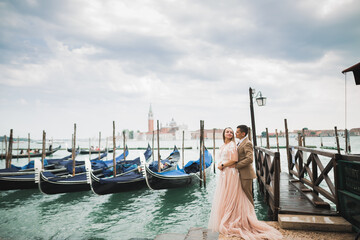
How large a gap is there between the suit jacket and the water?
2.93 meters

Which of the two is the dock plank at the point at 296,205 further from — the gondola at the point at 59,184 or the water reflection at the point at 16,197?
the water reflection at the point at 16,197

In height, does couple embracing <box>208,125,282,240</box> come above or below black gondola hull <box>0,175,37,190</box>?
above

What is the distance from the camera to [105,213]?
6.39 meters

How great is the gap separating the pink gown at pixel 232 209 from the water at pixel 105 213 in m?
2.56

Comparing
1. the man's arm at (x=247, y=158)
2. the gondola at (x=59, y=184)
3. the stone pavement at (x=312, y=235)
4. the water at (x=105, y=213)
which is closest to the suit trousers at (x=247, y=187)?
the man's arm at (x=247, y=158)

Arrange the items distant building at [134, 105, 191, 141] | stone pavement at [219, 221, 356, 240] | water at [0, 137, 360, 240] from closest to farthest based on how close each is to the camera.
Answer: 1. stone pavement at [219, 221, 356, 240]
2. water at [0, 137, 360, 240]
3. distant building at [134, 105, 191, 141]

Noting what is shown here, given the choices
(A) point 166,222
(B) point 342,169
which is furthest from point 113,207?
(B) point 342,169

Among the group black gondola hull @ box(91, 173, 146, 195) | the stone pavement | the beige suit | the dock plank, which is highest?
the beige suit

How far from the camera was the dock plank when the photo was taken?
3.03 m

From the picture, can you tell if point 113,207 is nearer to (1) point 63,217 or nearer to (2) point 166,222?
(1) point 63,217

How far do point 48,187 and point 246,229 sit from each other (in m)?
7.63

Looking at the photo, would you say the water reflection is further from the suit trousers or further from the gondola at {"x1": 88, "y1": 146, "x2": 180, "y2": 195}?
the suit trousers

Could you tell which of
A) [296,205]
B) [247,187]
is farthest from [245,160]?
[296,205]

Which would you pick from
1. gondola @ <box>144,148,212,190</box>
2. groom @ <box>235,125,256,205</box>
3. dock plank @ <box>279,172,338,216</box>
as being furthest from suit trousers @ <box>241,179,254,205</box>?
gondola @ <box>144,148,212,190</box>
